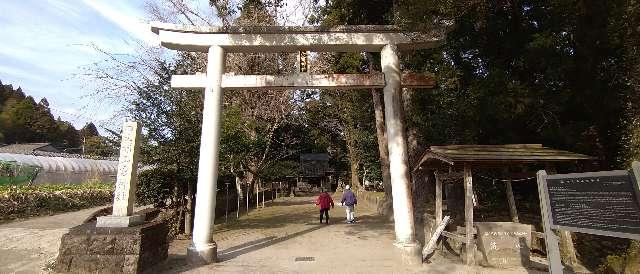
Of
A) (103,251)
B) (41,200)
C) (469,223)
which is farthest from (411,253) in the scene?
(41,200)

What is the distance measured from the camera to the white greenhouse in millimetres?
20016

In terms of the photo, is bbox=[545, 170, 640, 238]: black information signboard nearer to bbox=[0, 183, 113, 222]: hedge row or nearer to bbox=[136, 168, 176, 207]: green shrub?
bbox=[136, 168, 176, 207]: green shrub

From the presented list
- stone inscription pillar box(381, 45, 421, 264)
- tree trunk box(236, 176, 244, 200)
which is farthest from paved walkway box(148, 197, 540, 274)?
tree trunk box(236, 176, 244, 200)

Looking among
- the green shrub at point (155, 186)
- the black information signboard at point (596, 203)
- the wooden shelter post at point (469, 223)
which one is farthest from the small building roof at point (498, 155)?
the green shrub at point (155, 186)

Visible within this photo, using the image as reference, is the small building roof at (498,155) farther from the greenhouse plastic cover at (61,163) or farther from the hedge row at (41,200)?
the greenhouse plastic cover at (61,163)

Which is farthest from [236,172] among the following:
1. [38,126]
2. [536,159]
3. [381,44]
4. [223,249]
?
[38,126]

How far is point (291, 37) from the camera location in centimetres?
900

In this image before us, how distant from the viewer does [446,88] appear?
13062 mm

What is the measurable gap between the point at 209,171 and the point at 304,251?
3.10 meters

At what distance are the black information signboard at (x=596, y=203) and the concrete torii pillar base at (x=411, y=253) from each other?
333cm

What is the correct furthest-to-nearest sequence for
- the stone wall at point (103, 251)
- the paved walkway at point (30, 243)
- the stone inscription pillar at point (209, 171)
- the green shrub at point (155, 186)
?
the green shrub at point (155, 186), the stone inscription pillar at point (209, 171), the paved walkway at point (30, 243), the stone wall at point (103, 251)

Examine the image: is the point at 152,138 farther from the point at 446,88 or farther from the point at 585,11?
the point at 585,11

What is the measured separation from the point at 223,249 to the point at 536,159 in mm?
7557

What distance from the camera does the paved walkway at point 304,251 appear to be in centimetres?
768
